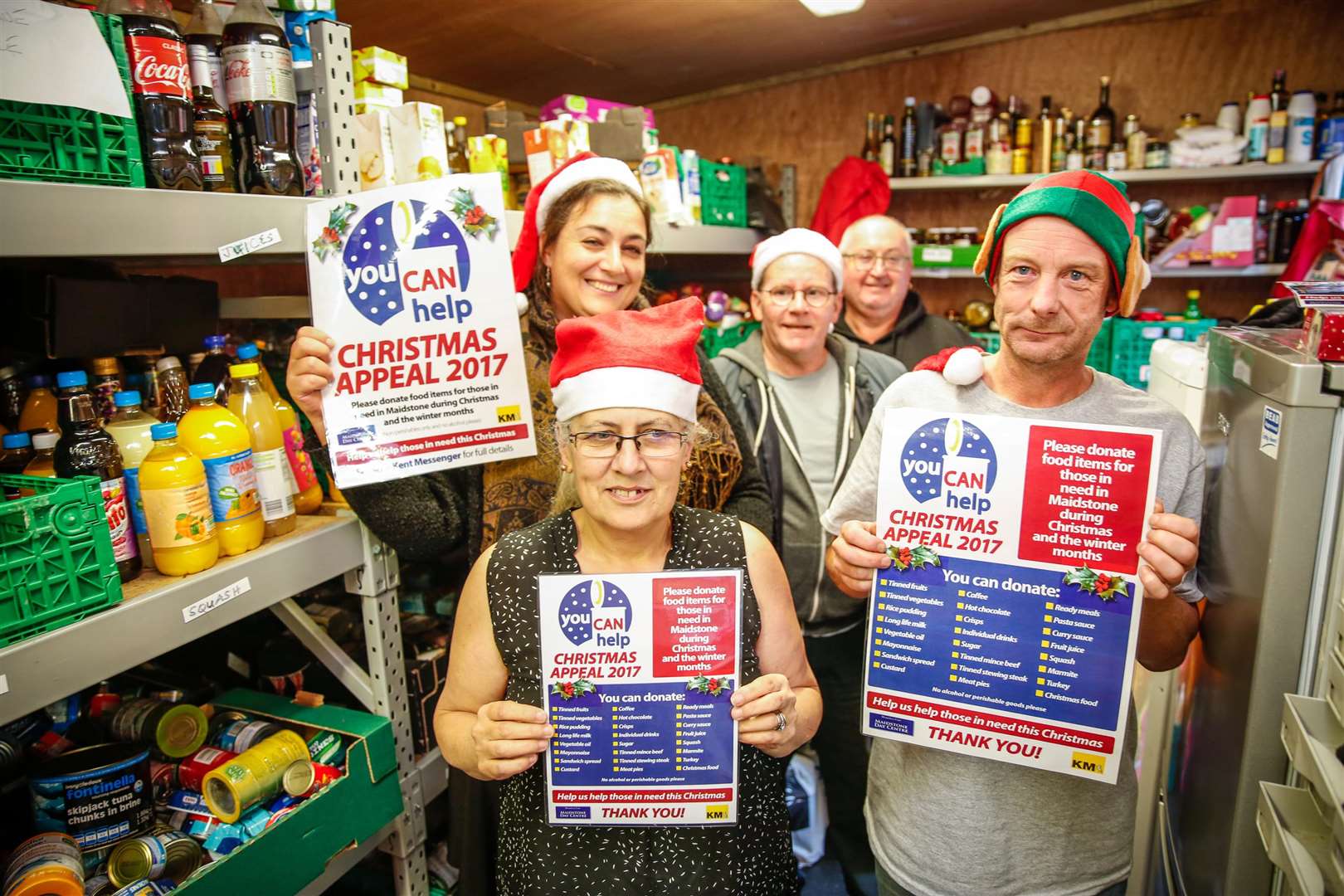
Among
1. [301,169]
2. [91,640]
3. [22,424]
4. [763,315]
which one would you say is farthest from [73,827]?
[763,315]

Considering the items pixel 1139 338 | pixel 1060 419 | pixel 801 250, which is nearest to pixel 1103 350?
pixel 1139 338

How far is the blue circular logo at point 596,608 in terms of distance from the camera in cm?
109

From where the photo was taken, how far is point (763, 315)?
2373 mm

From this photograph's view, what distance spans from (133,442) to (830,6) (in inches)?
104

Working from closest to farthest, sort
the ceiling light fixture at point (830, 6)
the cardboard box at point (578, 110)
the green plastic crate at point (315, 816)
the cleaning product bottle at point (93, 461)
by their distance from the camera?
the cleaning product bottle at point (93, 461) → the green plastic crate at point (315, 816) → the cardboard box at point (578, 110) → the ceiling light fixture at point (830, 6)

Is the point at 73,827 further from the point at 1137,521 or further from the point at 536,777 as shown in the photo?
the point at 1137,521

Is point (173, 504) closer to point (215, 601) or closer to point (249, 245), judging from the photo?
point (215, 601)

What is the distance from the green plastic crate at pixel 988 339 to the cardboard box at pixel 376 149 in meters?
2.88

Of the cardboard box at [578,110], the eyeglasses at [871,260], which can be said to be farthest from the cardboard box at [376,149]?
the eyeglasses at [871,260]

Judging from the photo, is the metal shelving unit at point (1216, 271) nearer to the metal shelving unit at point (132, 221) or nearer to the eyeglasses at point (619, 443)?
the eyeglasses at point (619, 443)

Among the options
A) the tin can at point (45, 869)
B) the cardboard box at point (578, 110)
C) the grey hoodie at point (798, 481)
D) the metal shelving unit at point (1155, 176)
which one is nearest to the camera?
the tin can at point (45, 869)

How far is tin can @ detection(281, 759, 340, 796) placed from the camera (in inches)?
59.7

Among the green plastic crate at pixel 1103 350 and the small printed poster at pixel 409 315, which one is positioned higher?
the small printed poster at pixel 409 315

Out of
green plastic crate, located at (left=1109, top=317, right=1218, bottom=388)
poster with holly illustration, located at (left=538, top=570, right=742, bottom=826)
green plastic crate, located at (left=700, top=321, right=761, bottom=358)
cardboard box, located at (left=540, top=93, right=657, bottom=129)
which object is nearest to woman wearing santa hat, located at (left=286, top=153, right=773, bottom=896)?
poster with holly illustration, located at (left=538, top=570, right=742, bottom=826)
